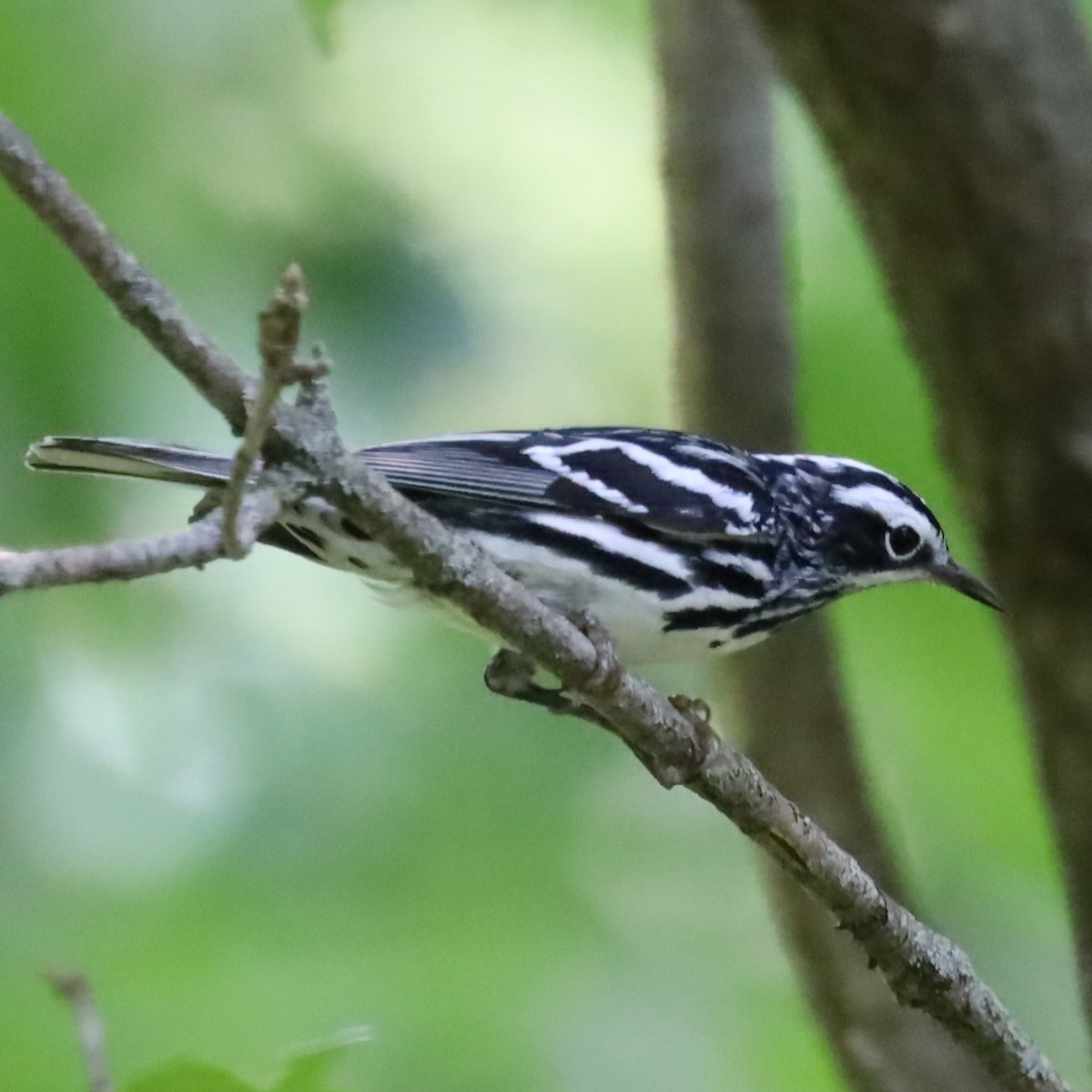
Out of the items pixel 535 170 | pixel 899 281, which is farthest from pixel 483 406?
pixel 899 281

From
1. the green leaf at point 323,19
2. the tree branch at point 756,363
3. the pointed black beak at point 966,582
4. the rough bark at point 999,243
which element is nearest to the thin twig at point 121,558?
the green leaf at point 323,19

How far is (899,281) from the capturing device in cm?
143

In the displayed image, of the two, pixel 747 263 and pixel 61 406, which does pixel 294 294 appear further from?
pixel 61 406

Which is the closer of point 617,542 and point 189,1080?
point 189,1080

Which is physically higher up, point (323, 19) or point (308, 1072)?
point (323, 19)

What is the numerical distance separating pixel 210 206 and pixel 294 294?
172cm

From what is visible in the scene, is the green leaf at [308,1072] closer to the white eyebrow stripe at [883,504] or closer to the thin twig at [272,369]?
the thin twig at [272,369]

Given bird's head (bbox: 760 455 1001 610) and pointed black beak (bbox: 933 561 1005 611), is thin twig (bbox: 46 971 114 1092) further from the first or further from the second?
pointed black beak (bbox: 933 561 1005 611)

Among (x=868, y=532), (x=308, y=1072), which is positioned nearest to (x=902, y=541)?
(x=868, y=532)

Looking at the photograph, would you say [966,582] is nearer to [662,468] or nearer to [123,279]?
[662,468]

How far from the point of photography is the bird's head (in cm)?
149

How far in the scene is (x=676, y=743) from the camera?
107cm

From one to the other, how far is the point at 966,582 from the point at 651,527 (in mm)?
391

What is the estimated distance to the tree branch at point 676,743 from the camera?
78 cm
